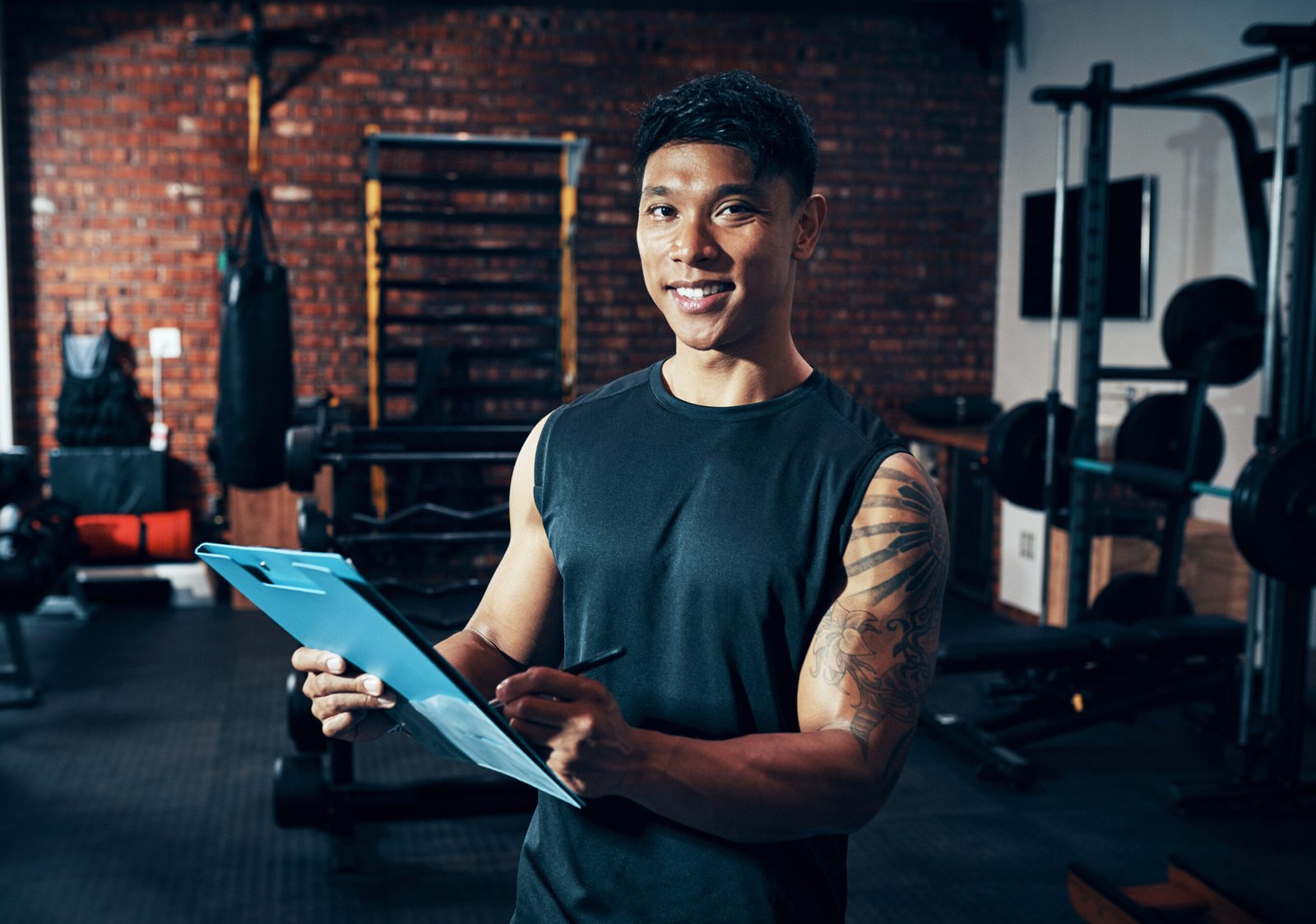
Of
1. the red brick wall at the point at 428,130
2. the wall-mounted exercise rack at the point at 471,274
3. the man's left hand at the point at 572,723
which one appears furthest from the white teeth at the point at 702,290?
the red brick wall at the point at 428,130

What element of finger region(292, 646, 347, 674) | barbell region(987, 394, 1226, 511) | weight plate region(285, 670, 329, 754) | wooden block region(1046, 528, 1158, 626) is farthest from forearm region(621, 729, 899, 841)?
wooden block region(1046, 528, 1158, 626)

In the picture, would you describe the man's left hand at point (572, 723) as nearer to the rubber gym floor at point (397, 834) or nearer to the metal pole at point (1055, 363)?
the rubber gym floor at point (397, 834)

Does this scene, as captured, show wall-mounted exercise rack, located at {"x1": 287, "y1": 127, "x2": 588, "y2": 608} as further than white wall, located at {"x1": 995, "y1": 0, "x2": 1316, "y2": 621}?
Yes

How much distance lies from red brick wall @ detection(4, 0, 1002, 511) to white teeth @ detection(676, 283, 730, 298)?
16.4 feet

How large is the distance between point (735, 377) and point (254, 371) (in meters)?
3.91

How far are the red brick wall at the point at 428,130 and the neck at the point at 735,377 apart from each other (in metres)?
4.92

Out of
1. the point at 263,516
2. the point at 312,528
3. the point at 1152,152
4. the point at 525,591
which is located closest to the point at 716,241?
the point at 525,591

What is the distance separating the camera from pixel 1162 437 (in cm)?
396

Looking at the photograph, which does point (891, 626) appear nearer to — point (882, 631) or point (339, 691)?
point (882, 631)

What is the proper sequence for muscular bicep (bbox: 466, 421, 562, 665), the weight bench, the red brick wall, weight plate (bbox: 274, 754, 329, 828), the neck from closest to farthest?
1. the neck
2. muscular bicep (bbox: 466, 421, 562, 665)
3. weight plate (bbox: 274, 754, 329, 828)
4. the weight bench
5. the red brick wall

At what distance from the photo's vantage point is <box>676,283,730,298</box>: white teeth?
109 cm

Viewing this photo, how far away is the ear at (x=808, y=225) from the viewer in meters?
1.13

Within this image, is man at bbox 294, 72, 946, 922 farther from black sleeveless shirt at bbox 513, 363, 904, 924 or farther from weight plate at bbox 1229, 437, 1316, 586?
weight plate at bbox 1229, 437, 1316, 586

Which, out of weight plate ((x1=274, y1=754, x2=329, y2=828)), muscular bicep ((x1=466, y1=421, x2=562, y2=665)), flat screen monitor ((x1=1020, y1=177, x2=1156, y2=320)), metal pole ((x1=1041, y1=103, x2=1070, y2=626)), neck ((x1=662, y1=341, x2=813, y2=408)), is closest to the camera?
neck ((x1=662, y1=341, x2=813, y2=408))
